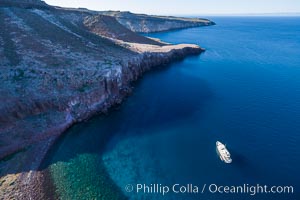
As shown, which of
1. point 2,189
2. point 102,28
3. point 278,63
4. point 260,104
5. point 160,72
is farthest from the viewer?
point 102,28

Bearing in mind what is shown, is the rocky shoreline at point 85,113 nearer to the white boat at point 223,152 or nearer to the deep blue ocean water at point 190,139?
the deep blue ocean water at point 190,139

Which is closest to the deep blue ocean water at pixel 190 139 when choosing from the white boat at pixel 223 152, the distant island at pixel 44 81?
the white boat at pixel 223 152

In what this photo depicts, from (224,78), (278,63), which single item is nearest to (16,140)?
(224,78)

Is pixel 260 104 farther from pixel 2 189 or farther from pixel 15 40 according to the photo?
pixel 15 40

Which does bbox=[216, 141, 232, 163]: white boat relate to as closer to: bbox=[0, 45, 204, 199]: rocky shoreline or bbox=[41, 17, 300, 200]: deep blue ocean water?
bbox=[41, 17, 300, 200]: deep blue ocean water

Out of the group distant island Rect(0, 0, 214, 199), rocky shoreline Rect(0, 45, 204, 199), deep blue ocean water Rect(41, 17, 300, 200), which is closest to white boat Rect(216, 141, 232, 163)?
deep blue ocean water Rect(41, 17, 300, 200)

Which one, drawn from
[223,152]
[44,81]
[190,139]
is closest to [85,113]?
[44,81]

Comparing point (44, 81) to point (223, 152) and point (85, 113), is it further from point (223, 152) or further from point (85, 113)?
point (223, 152)
